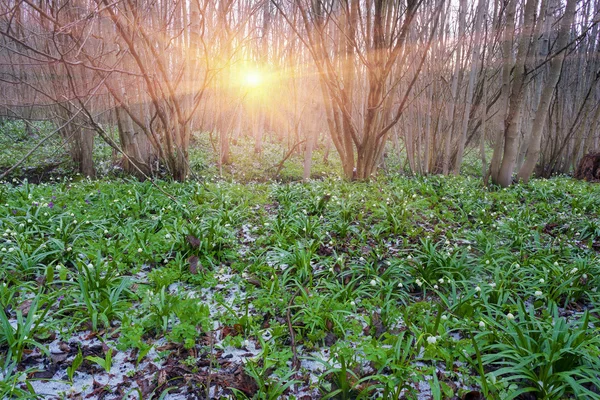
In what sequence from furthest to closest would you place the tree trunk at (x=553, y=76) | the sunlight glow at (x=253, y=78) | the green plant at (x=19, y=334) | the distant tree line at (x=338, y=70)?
1. the sunlight glow at (x=253, y=78)
2. the tree trunk at (x=553, y=76)
3. the distant tree line at (x=338, y=70)
4. the green plant at (x=19, y=334)

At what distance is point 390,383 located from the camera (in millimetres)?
1710

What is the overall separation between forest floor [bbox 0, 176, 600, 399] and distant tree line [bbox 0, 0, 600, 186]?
112cm

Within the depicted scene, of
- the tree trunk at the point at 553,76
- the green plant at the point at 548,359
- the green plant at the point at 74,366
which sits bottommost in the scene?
the green plant at the point at 74,366

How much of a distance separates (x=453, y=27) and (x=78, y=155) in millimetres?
11811

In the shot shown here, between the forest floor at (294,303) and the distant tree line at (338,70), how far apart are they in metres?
1.12

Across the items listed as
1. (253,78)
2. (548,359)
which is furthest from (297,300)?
(253,78)

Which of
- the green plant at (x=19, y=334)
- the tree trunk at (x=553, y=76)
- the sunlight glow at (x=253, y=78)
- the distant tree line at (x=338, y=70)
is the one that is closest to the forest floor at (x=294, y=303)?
the green plant at (x=19, y=334)

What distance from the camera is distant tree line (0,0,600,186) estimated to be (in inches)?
222

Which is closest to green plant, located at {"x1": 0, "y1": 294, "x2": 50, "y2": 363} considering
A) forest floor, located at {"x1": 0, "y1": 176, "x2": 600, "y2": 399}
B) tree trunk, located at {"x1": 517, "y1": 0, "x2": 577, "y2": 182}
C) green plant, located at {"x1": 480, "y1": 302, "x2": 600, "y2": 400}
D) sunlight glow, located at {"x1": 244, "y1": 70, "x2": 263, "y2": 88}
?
forest floor, located at {"x1": 0, "y1": 176, "x2": 600, "y2": 399}

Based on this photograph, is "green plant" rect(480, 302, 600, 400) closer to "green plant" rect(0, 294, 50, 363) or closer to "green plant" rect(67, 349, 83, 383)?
"green plant" rect(67, 349, 83, 383)

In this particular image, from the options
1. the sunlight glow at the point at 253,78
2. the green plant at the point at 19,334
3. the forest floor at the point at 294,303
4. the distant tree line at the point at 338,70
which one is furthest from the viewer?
the sunlight glow at the point at 253,78

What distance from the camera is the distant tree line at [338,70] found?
5.64 metres

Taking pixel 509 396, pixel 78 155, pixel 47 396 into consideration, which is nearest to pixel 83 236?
pixel 47 396

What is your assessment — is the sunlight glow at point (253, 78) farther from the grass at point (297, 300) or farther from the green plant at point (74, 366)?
the green plant at point (74, 366)
